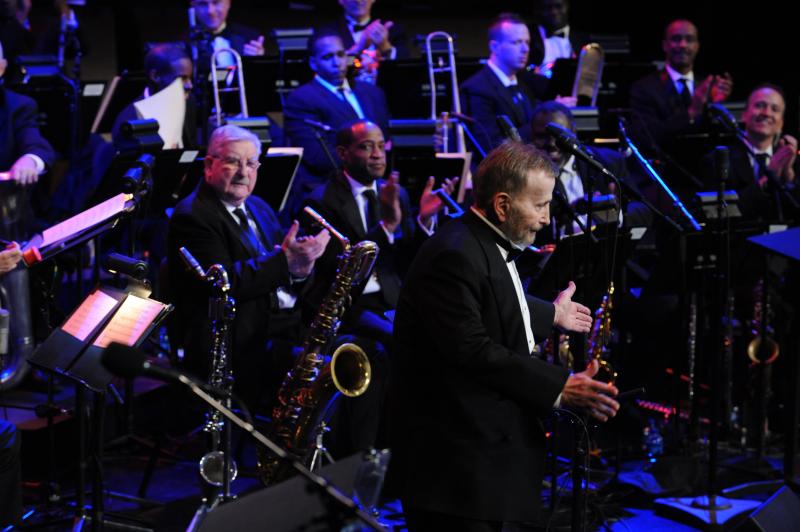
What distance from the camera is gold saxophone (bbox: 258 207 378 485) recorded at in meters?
5.12

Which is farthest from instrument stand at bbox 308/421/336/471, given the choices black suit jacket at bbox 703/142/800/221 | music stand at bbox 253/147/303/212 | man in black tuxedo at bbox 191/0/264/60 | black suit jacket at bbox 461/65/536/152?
man in black tuxedo at bbox 191/0/264/60

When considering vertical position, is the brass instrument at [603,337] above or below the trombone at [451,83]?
below

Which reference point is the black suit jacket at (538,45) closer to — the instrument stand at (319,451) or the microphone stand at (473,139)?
the microphone stand at (473,139)

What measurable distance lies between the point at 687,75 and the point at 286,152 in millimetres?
3713

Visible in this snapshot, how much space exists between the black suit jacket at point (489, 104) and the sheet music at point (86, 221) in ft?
11.5

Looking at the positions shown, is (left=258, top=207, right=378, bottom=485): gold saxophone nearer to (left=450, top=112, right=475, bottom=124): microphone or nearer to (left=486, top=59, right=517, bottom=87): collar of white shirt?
(left=450, top=112, right=475, bottom=124): microphone

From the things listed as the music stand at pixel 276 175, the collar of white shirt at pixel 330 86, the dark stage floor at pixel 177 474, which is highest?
the collar of white shirt at pixel 330 86

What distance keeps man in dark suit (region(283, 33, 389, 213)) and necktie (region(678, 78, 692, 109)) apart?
7.90 ft

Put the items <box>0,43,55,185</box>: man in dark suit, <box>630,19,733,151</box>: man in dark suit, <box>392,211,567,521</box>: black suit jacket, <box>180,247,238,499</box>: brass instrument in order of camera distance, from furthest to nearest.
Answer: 1. <box>630,19,733,151</box>: man in dark suit
2. <box>0,43,55,185</box>: man in dark suit
3. <box>180,247,238,499</box>: brass instrument
4. <box>392,211,567,521</box>: black suit jacket

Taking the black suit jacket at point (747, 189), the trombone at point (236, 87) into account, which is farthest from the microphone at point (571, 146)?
the trombone at point (236, 87)

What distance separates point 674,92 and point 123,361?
6.55 meters

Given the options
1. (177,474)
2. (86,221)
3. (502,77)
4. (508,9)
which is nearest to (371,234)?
(177,474)

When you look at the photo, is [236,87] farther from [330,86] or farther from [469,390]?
[469,390]

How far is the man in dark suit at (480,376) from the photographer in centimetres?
322
